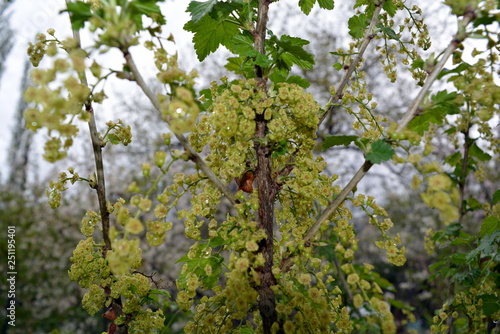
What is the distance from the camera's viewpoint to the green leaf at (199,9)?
93 cm

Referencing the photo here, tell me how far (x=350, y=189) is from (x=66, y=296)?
9858mm

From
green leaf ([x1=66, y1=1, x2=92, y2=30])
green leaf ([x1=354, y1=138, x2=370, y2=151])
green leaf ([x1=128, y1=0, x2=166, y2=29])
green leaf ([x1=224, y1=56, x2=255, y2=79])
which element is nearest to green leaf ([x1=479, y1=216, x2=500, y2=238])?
green leaf ([x1=354, y1=138, x2=370, y2=151])

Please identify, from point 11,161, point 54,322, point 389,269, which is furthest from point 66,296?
point 11,161

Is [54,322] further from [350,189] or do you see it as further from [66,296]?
[350,189]

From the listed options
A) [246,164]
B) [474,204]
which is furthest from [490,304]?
[246,164]

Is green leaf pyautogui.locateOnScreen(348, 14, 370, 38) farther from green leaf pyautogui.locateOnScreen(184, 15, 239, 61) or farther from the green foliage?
green leaf pyautogui.locateOnScreen(184, 15, 239, 61)

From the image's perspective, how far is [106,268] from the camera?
3.62 ft

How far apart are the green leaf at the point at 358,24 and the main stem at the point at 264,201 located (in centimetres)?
36

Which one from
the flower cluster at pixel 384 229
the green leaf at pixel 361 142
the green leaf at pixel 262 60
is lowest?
the flower cluster at pixel 384 229

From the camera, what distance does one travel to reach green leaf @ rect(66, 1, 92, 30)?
737 millimetres

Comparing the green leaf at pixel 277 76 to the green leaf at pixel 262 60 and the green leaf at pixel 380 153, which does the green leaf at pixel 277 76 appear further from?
the green leaf at pixel 380 153

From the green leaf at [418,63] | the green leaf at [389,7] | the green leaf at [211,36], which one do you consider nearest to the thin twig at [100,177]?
the green leaf at [211,36]

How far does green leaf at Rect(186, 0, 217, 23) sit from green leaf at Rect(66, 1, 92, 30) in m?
0.25

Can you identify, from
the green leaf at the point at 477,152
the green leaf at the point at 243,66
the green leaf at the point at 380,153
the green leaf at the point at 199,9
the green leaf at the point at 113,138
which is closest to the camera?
the green leaf at the point at 380,153
